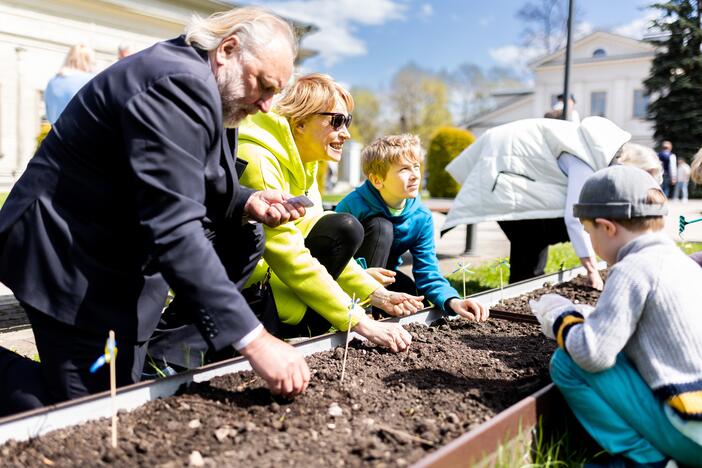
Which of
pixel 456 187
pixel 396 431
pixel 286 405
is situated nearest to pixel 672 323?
pixel 396 431

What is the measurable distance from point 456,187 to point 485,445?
21.3 meters

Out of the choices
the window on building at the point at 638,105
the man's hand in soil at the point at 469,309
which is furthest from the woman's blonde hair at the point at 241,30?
the window on building at the point at 638,105

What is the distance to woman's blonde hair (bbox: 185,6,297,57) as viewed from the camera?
204 centimetres

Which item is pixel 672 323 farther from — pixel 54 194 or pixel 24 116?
pixel 24 116

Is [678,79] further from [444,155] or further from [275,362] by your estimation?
[275,362]

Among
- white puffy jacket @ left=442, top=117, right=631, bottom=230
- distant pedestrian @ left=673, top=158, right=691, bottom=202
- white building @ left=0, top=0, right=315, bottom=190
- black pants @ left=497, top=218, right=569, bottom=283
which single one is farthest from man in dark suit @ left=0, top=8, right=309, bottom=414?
distant pedestrian @ left=673, top=158, right=691, bottom=202

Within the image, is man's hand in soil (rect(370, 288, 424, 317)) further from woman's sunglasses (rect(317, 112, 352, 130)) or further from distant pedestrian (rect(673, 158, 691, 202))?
distant pedestrian (rect(673, 158, 691, 202))

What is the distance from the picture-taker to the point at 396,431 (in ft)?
6.05

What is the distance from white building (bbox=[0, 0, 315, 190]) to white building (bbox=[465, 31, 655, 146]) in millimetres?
27236

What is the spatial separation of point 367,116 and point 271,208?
173 feet

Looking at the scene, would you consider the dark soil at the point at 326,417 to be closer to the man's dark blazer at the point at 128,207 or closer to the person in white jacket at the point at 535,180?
the man's dark blazer at the point at 128,207

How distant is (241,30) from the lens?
2047 mm

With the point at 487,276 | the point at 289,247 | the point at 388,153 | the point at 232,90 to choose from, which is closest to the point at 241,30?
the point at 232,90

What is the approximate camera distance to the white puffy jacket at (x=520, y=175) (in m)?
4.89
